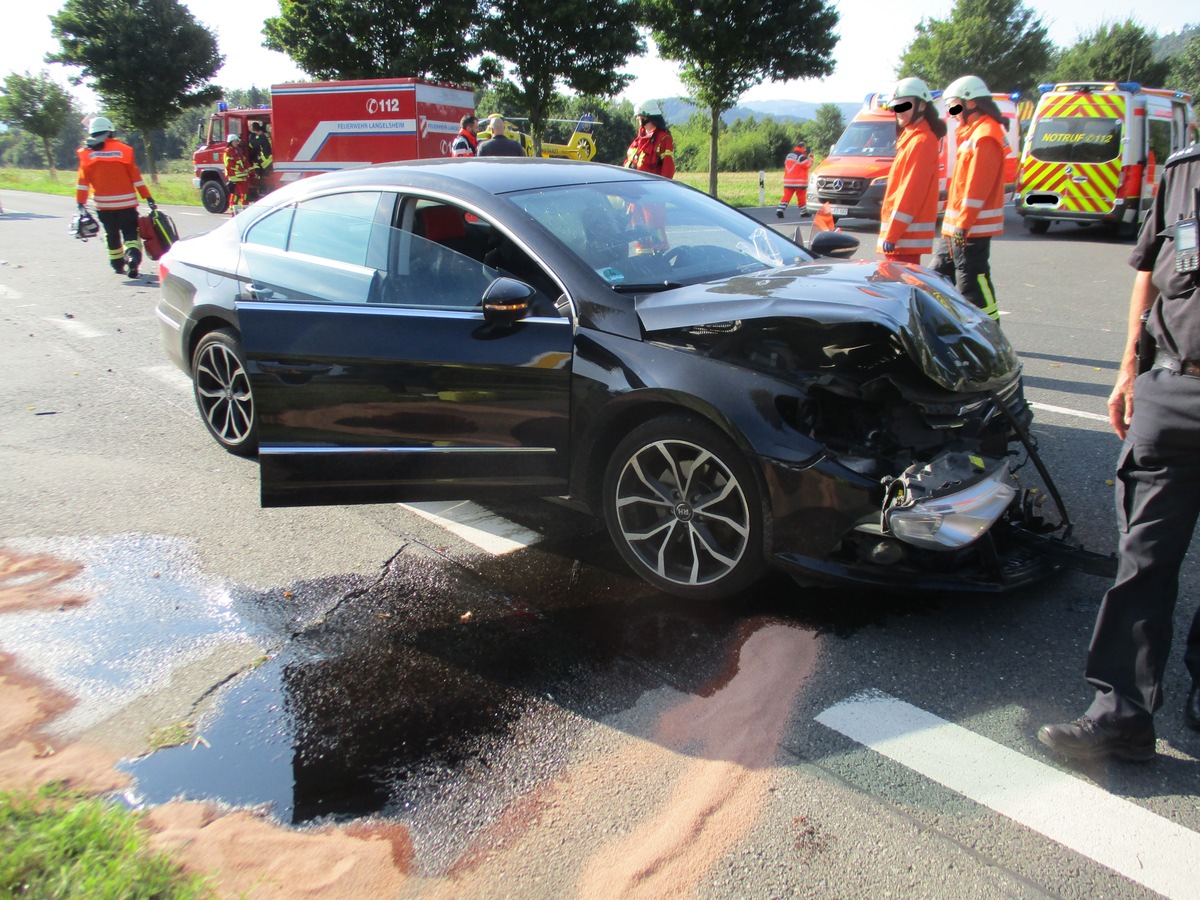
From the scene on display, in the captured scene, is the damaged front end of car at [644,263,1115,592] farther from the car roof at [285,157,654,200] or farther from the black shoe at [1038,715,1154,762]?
the car roof at [285,157,654,200]

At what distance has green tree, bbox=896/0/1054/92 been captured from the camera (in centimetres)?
5194

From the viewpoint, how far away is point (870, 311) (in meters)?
3.27

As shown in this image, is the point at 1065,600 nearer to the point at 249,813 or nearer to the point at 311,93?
the point at 249,813

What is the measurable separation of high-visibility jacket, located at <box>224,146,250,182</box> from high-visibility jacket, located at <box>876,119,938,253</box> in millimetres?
17223

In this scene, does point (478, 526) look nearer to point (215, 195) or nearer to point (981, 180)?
point (981, 180)

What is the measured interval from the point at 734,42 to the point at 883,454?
24.0 m

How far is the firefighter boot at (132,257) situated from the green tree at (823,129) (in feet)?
159

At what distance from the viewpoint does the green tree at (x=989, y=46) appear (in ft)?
170

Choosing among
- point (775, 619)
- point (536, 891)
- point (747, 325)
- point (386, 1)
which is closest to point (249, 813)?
point (536, 891)

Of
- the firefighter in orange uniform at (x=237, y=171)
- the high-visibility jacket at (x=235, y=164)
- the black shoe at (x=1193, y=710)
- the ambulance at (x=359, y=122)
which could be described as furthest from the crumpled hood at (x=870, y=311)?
the high-visibility jacket at (x=235, y=164)

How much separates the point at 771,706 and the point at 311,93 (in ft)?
67.1

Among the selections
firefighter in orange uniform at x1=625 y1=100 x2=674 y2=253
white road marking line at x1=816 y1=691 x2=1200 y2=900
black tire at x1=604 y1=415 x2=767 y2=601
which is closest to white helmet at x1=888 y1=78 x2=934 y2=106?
black tire at x1=604 y1=415 x2=767 y2=601

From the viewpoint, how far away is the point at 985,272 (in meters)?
6.40

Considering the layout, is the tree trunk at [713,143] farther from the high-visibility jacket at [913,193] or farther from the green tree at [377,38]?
the high-visibility jacket at [913,193]
